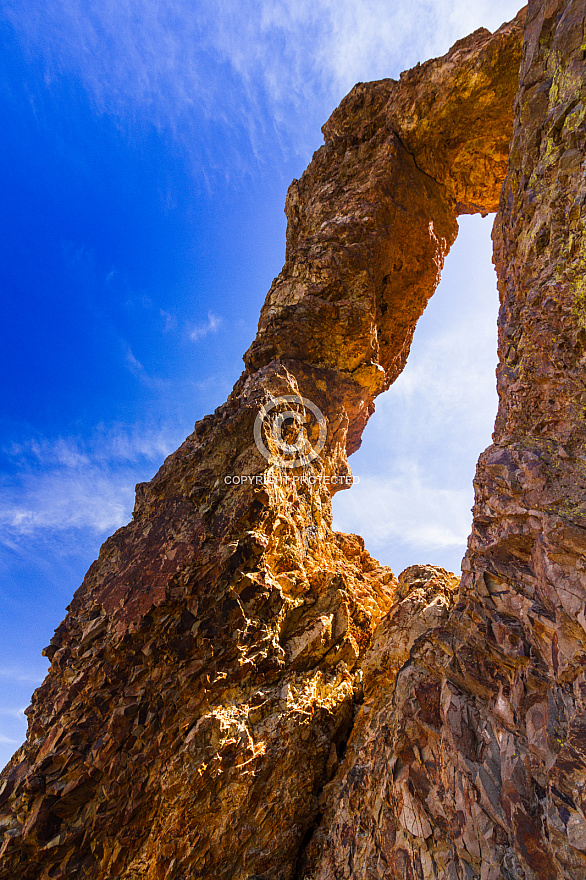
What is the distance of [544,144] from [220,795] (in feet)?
48.7

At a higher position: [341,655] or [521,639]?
[341,655]

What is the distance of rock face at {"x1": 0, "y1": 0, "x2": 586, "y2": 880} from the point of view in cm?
581

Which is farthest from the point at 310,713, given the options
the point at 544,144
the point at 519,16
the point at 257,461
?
the point at 519,16

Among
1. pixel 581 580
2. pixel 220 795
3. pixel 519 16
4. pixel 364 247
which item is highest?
pixel 519 16

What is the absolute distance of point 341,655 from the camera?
10.3 meters

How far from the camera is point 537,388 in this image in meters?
7.52

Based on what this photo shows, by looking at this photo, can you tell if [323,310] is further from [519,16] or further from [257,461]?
[519,16]

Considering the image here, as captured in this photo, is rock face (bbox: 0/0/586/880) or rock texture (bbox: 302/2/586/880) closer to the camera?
rock texture (bbox: 302/2/586/880)

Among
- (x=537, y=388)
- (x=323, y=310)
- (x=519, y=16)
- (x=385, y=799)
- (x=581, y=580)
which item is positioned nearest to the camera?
(x=581, y=580)

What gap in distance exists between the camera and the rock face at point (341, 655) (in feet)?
19.1

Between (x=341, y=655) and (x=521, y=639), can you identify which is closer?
(x=521, y=639)

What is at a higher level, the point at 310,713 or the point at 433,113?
the point at 433,113

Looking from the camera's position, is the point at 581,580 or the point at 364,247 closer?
the point at 581,580

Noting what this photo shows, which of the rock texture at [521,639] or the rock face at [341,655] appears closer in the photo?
the rock texture at [521,639]
